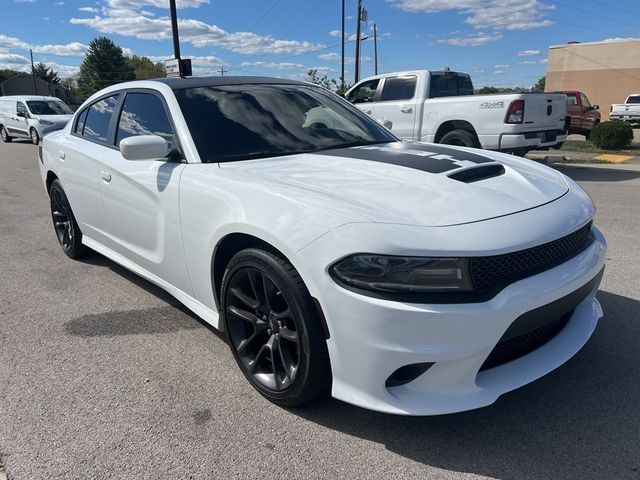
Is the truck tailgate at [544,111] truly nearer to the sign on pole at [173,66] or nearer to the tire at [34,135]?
the sign on pole at [173,66]

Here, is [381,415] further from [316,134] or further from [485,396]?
[316,134]

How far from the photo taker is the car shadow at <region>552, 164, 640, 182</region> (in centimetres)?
988

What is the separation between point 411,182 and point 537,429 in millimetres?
1293

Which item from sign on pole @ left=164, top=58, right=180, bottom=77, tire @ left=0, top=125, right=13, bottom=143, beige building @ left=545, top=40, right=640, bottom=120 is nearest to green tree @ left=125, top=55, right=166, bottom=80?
beige building @ left=545, top=40, right=640, bottom=120

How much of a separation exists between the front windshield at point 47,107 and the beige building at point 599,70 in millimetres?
37691

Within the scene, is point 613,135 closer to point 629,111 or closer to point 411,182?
point 411,182

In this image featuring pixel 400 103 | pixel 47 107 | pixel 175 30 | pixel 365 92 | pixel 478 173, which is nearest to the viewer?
pixel 478 173

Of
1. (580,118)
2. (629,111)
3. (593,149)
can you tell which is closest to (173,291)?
(593,149)

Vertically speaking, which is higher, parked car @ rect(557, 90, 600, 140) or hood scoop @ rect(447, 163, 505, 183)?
hood scoop @ rect(447, 163, 505, 183)

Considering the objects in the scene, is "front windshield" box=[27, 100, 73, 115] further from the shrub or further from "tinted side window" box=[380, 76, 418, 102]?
the shrub

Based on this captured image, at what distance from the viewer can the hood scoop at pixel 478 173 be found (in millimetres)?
2693

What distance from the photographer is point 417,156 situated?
3.16 m

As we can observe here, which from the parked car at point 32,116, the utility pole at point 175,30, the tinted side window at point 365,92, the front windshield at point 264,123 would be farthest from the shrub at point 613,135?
the parked car at point 32,116

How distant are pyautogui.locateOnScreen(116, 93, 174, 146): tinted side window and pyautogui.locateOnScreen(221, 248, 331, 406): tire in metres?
1.17
